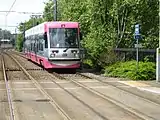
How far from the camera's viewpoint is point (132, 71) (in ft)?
82.6

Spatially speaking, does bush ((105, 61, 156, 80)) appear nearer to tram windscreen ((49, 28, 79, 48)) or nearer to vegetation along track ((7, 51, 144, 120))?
tram windscreen ((49, 28, 79, 48))

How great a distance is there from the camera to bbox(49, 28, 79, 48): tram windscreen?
94.9 ft

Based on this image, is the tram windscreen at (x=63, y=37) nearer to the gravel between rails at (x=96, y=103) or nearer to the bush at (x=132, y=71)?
the bush at (x=132, y=71)

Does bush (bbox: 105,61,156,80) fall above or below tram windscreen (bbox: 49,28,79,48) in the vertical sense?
below

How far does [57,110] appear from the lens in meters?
13.3

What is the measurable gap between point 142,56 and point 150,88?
31.9 ft

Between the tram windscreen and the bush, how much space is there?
303 centimetres

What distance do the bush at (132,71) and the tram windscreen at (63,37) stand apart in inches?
119

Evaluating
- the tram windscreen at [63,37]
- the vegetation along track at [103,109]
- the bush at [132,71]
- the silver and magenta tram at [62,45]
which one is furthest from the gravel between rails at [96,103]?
the tram windscreen at [63,37]

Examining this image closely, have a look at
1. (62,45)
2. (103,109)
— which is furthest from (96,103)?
(62,45)

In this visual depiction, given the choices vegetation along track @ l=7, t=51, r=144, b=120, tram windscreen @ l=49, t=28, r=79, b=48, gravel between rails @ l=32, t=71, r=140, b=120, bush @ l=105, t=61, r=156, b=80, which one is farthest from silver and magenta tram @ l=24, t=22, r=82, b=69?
vegetation along track @ l=7, t=51, r=144, b=120

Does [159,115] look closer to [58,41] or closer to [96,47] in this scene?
[58,41]

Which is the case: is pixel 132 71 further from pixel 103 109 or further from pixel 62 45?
pixel 103 109

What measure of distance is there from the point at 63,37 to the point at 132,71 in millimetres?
5845
